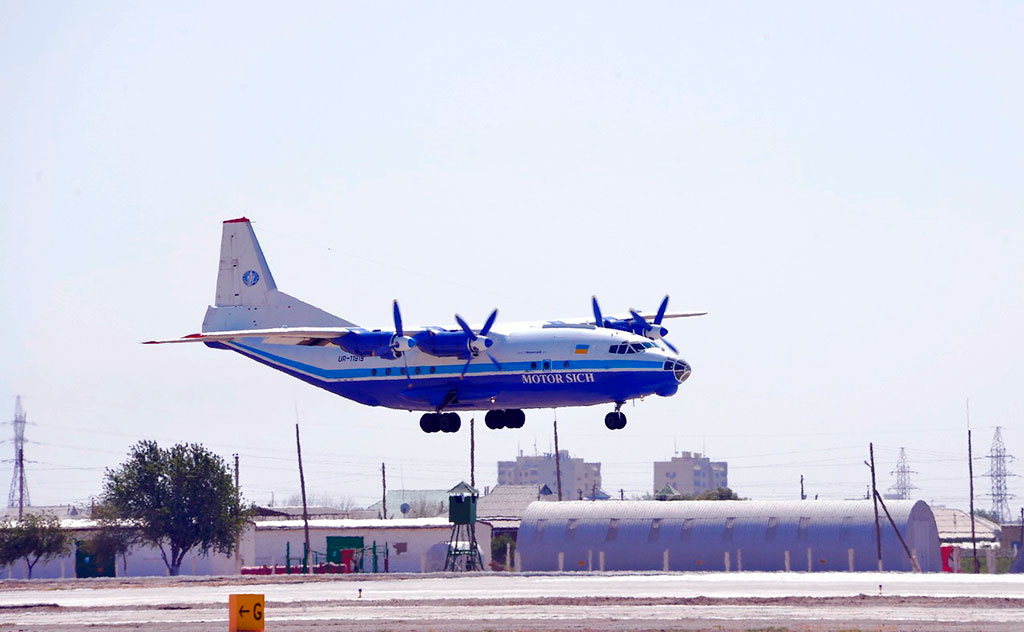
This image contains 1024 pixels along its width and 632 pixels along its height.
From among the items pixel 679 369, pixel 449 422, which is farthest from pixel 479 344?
pixel 679 369

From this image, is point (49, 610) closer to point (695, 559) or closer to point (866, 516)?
point (695, 559)

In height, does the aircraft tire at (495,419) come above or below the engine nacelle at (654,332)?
below

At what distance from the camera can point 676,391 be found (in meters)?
58.1

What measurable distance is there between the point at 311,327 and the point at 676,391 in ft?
58.8

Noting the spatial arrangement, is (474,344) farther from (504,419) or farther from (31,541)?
(31,541)

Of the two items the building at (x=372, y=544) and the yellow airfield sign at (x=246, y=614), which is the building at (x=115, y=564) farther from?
the yellow airfield sign at (x=246, y=614)

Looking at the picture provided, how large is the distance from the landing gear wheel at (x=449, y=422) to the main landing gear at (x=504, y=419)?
1805mm

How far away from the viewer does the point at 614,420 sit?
193ft

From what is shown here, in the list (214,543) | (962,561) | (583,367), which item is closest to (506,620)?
(583,367)

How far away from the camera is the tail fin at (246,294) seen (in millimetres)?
68688

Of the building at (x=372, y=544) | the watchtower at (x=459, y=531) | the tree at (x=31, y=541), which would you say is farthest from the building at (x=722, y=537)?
the tree at (x=31, y=541)

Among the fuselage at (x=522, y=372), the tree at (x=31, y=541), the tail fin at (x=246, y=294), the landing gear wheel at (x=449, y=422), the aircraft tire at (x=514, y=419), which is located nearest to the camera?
the fuselage at (x=522, y=372)

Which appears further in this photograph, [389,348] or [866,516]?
[866,516]

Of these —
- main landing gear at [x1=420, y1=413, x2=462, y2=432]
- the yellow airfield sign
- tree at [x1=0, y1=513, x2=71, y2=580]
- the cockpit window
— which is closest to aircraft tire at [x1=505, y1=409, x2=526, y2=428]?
main landing gear at [x1=420, y1=413, x2=462, y2=432]
